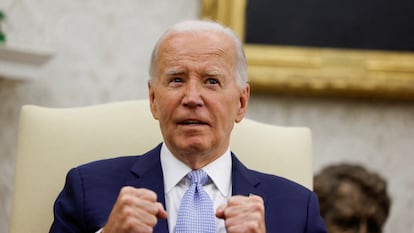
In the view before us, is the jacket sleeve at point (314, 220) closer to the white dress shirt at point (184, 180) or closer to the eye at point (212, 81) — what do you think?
the white dress shirt at point (184, 180)

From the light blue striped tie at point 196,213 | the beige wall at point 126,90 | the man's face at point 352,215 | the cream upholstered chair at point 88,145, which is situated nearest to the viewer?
the light blue striped tie at point 196,213

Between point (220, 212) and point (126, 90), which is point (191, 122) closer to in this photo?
point (220, 212)

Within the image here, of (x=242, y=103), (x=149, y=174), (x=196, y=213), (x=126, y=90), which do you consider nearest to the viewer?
(x=196, y=213)

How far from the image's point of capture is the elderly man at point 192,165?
219cm

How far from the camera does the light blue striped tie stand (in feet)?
7.08

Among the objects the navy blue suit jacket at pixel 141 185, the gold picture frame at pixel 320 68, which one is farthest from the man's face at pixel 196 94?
the gold picture frame at pixel 320 68

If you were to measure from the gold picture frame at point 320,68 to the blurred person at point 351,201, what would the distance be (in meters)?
0.78

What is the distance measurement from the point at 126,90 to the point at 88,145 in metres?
1.57

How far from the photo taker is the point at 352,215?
3195 millimetres

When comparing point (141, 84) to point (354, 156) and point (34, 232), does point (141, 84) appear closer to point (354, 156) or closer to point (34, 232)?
point (354, 156)

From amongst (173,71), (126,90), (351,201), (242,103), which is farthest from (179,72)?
(126,90)

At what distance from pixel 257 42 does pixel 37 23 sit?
41.0 inches

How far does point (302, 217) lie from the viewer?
90.1 inches

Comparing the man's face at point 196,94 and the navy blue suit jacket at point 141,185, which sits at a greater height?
the man's face at point 196,94
